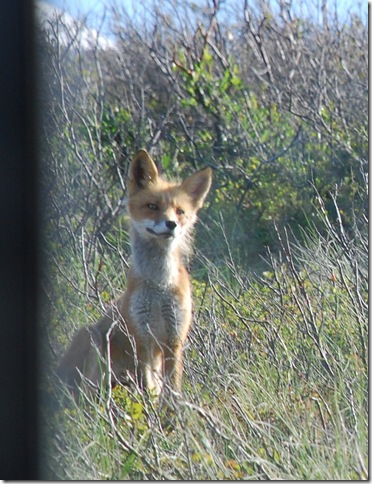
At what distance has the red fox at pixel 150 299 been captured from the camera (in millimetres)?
4691

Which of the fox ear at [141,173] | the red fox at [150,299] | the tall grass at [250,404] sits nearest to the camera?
the tall grass at [250,404]

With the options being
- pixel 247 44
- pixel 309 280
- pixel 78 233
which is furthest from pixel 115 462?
pixel 247 44

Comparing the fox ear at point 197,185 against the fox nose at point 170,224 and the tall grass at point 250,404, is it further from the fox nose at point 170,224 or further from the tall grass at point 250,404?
the tall grass at point 250,404

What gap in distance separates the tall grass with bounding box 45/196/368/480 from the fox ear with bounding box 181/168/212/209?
60 cm

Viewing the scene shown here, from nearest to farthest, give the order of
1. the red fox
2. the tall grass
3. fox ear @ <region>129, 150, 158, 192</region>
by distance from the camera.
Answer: the tall grass
the red fox
fox ear @ <region>129, 150, 158, 192</region>

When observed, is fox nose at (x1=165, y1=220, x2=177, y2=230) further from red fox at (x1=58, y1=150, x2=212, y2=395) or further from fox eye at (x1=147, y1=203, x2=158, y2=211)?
fox eye at (x1=147, y1=203, x2=158, y2=211)

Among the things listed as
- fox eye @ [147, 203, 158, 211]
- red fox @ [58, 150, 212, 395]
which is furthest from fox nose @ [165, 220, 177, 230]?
fox eye @ [147, 203, 158, 211]

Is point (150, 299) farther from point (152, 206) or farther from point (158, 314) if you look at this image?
point (152, 206)

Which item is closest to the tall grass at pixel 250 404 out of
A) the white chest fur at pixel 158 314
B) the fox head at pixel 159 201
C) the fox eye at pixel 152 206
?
the white chest fur at pixel 158 314

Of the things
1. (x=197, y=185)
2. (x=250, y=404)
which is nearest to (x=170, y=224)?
(x=197, y=185)

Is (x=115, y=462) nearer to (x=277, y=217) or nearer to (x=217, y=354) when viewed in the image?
(x=217, y=354)

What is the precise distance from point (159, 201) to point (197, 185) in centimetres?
28

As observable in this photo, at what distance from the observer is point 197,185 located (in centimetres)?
495

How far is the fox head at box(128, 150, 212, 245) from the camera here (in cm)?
477
